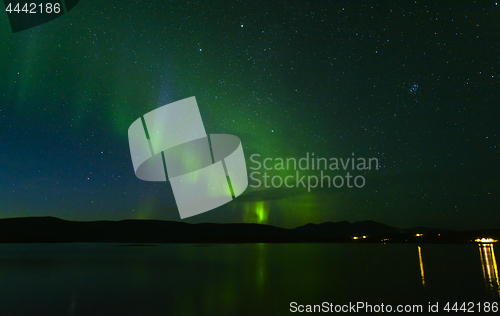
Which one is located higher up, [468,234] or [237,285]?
[468,234]

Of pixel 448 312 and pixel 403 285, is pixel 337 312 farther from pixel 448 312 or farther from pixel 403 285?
pixel 403 285

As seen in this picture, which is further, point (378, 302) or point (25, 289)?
point (25, 289)

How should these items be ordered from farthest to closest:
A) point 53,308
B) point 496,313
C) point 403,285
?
1. point 403,285
2. point 53,308
3. point 496,313

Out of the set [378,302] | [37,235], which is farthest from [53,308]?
[37,235]

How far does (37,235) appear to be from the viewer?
18662 centimetres

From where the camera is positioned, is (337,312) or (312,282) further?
(312,282)

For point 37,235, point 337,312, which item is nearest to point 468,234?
point 337,312

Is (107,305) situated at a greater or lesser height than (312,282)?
lesser

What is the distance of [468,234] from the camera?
148 metres

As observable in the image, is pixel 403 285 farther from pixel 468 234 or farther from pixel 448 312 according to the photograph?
pixel 468 234

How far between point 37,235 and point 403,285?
669ft

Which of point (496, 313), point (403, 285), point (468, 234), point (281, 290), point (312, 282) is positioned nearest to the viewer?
point (496, 313)

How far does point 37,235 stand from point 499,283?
206027 millimetres

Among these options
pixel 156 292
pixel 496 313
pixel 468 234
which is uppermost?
pixel 468 234
